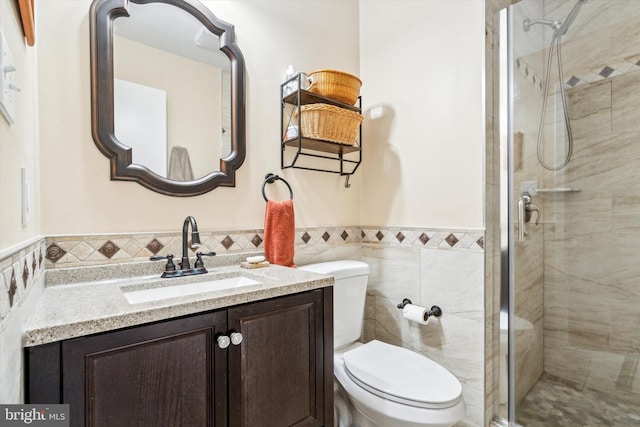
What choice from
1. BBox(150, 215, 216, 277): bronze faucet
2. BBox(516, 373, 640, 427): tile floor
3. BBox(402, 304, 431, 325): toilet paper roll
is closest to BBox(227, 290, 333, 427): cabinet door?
BBox(150, 215, 216, 277): bronze faucet

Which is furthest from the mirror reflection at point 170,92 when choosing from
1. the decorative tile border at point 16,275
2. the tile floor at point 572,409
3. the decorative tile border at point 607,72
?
the tile floor at point 572,409

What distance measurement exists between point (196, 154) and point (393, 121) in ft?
3.74

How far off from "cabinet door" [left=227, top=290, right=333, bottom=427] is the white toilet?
209 millimetres

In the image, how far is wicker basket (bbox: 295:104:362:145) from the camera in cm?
156

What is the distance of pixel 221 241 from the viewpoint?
4.67 ft

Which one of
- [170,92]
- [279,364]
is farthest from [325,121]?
[279,364]

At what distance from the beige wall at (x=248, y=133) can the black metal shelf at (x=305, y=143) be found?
4 cm

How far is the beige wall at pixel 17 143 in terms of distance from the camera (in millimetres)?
559

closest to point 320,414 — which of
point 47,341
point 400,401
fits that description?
point 400,401

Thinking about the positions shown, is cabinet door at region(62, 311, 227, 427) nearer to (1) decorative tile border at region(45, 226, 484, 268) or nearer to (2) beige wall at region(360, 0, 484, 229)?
(1) decorative tile border at region(45, 226, 484, 268)

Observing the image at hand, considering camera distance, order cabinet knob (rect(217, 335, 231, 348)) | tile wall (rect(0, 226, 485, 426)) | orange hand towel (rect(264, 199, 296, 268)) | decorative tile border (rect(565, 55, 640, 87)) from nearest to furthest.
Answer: cabinet knob (rect(217, 335, 231, 348)), tile wall (rect(0, 226, 485, 426)), orange hand towel (rect(264, 199, 296, 268)), decorative tile border (rect(565, 55, 640, 87))

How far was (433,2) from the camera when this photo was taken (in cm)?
168

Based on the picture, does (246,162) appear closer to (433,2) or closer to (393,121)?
(393,121)

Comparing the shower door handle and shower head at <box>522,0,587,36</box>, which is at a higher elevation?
shower head at <box>522,0,587,36</box>
